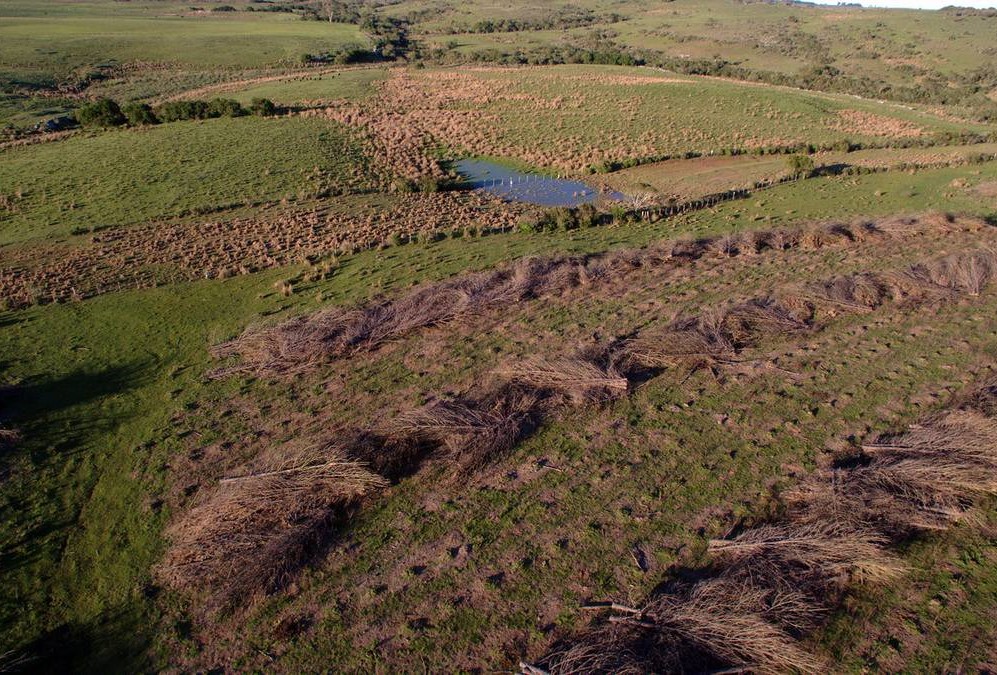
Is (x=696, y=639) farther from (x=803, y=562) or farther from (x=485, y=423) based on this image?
(x=485, y=423)

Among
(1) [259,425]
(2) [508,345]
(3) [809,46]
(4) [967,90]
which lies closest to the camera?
(1) [259,425]

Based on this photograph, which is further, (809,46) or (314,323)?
(809,46)

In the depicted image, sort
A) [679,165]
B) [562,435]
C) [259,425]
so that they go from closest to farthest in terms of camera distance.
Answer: [562,435]
[259,425]
[679,165]

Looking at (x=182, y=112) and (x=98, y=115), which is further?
(x=182, y=112)

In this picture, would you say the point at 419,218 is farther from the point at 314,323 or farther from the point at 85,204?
the point at 85,204

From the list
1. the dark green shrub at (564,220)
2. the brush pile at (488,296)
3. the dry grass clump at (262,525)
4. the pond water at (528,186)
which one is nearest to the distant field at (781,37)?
the pond water at (528,186)

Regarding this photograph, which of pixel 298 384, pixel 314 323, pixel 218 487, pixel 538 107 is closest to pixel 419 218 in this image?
pixel 314 323

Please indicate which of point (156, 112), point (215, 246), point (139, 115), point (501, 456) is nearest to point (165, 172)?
point (215, 246)
